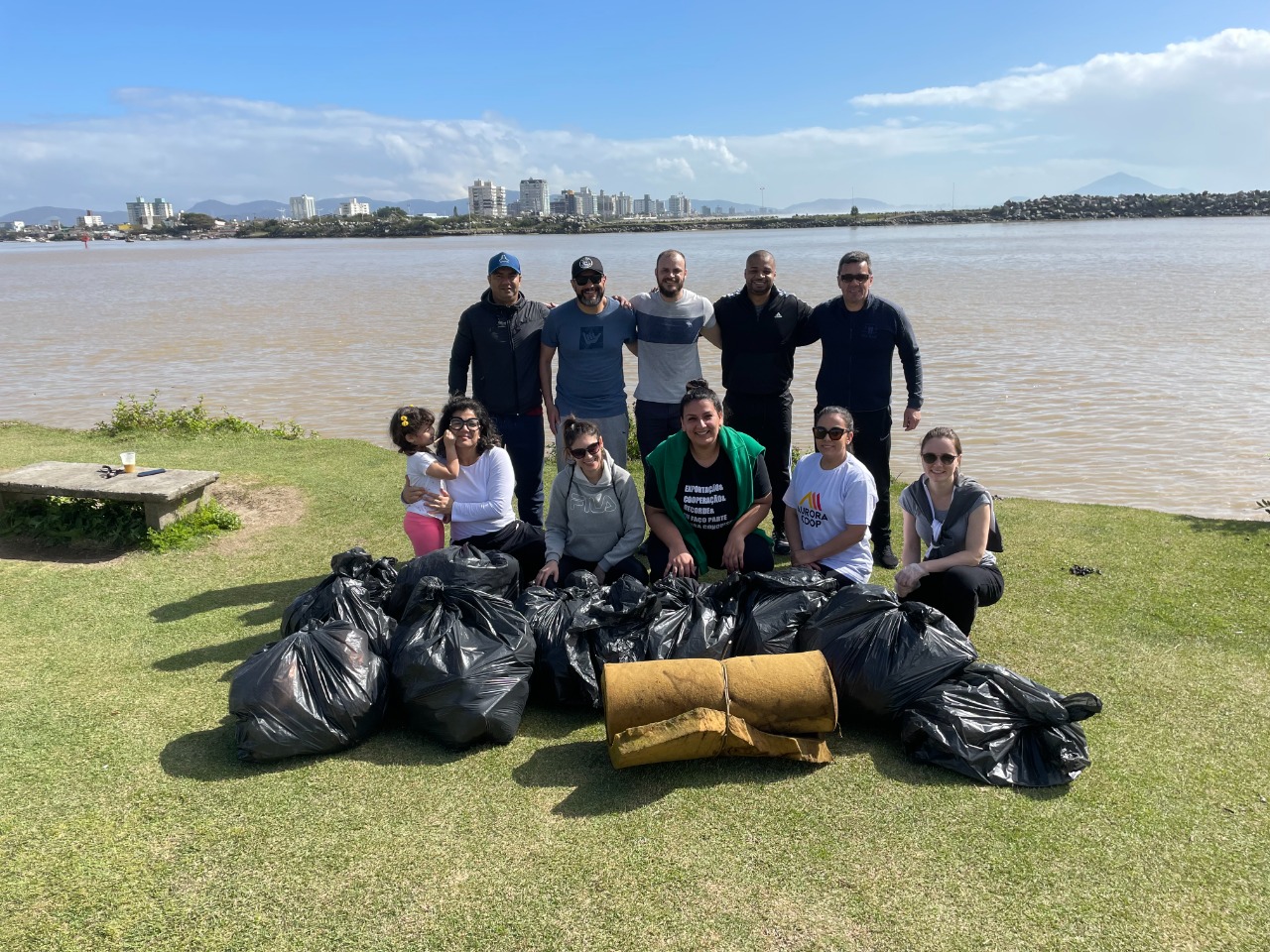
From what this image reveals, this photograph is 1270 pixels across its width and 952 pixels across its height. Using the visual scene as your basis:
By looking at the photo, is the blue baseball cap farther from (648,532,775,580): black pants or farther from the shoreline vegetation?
the shoreline vegetation

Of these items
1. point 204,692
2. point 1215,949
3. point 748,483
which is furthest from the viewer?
point 748,483

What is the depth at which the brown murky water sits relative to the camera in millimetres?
9469

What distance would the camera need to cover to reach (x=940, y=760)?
329 centimetres

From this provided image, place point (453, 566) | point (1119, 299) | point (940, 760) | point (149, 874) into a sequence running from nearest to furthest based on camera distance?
point (149, 874) < point (940, 760) < point (453, 566) < point (1119, 299)

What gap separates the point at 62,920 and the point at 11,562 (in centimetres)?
414

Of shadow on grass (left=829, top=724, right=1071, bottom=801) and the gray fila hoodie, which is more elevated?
the gray fila hoodie

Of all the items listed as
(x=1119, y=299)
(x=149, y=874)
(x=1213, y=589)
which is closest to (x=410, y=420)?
(x=149, y=874)

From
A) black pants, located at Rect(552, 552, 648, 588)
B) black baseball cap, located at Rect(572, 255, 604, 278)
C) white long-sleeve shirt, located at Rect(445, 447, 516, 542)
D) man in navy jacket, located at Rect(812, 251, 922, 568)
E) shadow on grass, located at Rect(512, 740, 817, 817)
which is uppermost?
black baseball cap, located at Rect(572, 255, 604, 278)

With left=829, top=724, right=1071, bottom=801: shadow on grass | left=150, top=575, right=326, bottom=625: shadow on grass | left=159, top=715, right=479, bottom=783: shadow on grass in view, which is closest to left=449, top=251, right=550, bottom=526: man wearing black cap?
left=150, top=575, right=326, bottom=625: shadow on grass

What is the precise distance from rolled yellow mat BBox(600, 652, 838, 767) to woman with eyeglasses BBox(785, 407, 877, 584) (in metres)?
1.20

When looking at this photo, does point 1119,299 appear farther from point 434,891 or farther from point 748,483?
point 434,891

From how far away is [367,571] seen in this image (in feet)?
14.7

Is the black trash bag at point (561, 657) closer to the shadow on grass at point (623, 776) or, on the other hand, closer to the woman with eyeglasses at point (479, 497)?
the shadow on grass at point (623, 776)

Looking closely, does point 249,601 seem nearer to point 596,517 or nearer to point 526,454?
point 526,454
